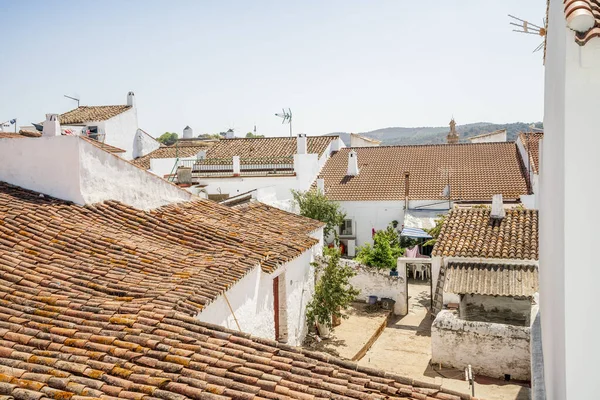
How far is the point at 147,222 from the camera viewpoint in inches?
466

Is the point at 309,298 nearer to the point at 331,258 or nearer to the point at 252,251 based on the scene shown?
the point at 331,258

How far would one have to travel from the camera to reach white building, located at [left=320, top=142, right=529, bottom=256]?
31500mm

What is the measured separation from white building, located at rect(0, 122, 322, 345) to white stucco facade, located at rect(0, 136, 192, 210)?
0.02 m

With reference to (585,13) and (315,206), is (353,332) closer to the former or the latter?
Result: (315,206)

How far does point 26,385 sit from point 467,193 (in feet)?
95.4

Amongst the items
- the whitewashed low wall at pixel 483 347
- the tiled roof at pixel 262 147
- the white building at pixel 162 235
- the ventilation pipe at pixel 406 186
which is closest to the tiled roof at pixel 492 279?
the whitewashed low wall at pixel 483 347

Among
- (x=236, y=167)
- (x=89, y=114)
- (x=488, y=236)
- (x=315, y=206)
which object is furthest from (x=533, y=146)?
(x=89, y=114)

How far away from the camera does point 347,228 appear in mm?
33250

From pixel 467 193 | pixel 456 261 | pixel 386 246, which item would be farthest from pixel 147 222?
A: pixel 467 193

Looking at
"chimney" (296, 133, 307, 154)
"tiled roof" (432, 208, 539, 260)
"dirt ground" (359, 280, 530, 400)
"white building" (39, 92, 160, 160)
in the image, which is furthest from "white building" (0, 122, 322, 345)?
"white building" (39, 92, 160, 160)

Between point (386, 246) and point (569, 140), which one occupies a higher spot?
point (569, 140)

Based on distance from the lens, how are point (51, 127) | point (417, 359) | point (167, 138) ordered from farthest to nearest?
point (167, 138) → point (417, 359) → point (51, 127)

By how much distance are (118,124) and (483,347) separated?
34882 millimetres

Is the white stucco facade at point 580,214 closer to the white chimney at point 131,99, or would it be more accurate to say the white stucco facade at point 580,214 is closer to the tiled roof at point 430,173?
the tiled roof at point 430,173
